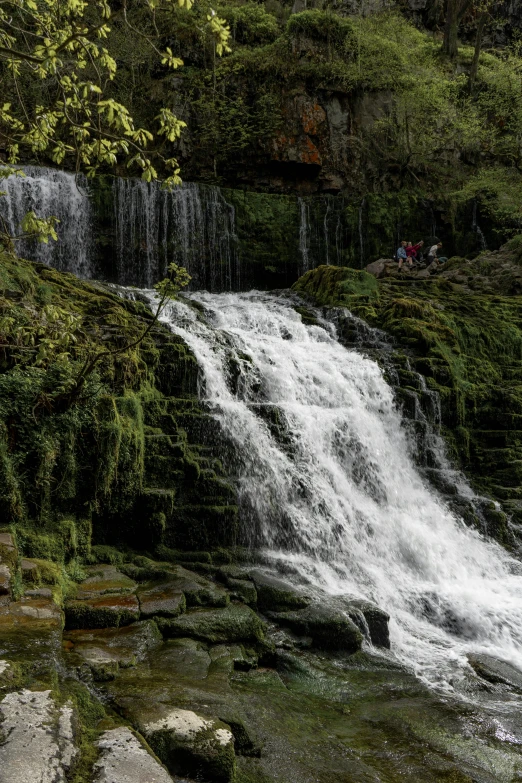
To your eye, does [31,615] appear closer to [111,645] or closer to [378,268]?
[111,645]

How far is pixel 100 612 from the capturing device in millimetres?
5691

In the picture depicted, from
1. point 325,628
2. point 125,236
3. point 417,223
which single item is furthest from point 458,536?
point 417,223

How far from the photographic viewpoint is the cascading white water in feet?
26.9

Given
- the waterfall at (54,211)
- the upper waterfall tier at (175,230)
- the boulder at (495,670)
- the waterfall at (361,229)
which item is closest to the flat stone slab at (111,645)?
the boulder at (495,670)

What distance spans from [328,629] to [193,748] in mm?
3324

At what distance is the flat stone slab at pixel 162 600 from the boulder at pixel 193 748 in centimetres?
228

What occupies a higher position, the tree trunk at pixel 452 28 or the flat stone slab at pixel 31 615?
the tree trunk at pixel 452 28

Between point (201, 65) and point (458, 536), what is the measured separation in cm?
2275

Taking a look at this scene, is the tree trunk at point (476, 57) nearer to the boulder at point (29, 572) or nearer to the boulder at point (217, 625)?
the boulder at point (217, 625)

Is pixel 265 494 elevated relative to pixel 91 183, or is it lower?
lower

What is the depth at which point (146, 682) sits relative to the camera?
459 centimetres

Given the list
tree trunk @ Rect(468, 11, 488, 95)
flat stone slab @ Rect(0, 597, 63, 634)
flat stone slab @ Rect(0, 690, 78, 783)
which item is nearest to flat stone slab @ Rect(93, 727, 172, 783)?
flat stone slab @ Rect(0, 690, 78, 783)

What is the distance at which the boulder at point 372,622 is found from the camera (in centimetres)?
705

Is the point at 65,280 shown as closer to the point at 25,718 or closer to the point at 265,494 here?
the point at 265,494
